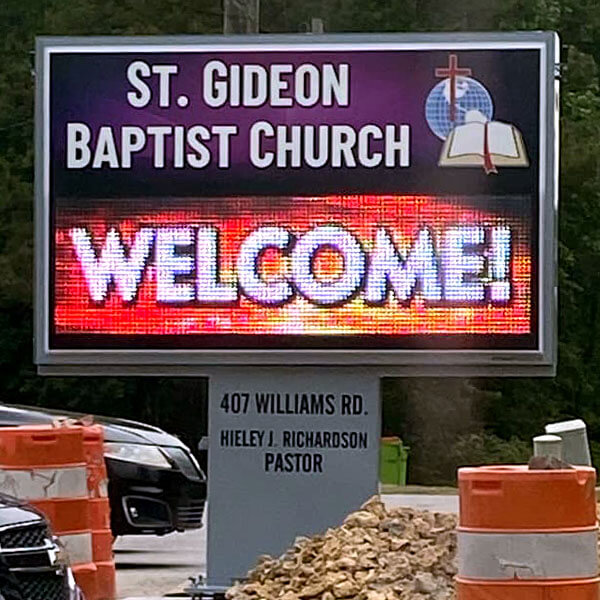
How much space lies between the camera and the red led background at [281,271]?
36.7ft

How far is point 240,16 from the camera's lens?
15.8 metres

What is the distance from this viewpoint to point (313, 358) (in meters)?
11.4

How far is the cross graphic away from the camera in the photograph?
1136cm

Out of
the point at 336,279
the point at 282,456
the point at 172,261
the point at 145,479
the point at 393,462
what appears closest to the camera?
the point at 336,279

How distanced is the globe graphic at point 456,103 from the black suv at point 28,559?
4553 mm

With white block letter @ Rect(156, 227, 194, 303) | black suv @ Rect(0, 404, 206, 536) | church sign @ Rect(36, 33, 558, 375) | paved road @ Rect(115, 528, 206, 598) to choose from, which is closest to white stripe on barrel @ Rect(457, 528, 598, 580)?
church sign @ Rect(36, 33, 558, 375)

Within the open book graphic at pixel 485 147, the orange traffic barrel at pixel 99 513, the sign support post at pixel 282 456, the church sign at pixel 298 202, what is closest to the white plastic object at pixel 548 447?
the church sign at pixel 298 202

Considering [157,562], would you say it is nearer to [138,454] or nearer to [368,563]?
[138,454]

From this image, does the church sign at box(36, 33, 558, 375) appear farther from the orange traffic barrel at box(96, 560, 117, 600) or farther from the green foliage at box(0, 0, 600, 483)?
the green foliage at box(0, 0, 600, 483)

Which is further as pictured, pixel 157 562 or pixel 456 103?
pixel 157 562

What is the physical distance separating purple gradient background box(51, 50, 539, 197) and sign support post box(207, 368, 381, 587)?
3.87 feet

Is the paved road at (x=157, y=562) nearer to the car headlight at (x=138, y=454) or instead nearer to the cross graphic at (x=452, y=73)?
the car headlight at (x=138, y=454)

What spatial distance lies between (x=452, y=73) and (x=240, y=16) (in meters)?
4.69

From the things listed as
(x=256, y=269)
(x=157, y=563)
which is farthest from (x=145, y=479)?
(x=256, y=269)
